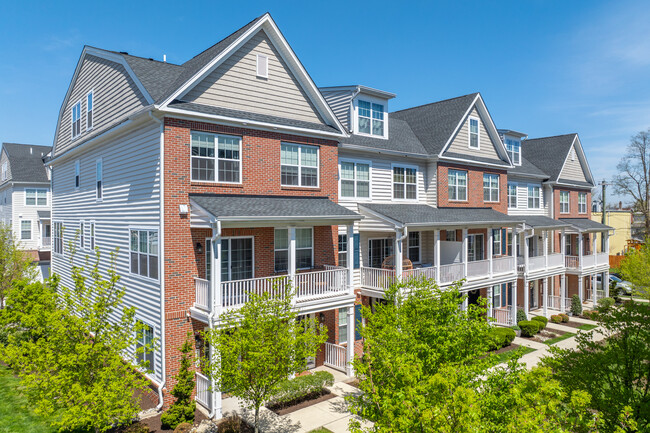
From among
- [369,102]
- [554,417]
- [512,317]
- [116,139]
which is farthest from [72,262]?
[512,317]

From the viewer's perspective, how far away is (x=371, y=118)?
2270 centimetres

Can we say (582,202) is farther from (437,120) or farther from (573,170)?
(437,120)

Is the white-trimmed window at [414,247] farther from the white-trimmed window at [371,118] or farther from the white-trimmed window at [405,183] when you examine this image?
the white-trimmed window at [371,118]

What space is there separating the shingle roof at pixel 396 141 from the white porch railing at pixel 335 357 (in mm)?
9594

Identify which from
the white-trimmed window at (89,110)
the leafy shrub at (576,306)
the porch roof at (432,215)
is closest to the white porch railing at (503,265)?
the porch roof at (432,215)

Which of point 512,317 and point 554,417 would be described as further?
point 512,317

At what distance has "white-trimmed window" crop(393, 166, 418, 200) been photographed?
22.8m

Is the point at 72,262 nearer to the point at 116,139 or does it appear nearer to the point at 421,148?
the point at 116,139

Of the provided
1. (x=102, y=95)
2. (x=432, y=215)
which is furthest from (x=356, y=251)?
(x=102, y=95)

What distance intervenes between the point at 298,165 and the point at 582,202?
31679mm

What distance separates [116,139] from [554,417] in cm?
1810

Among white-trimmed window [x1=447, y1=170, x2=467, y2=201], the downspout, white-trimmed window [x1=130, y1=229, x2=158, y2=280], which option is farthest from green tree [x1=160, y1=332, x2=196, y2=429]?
white-trimmed window [x1=447, y1=170, x2=467, y2=201]

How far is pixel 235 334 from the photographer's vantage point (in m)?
11.1

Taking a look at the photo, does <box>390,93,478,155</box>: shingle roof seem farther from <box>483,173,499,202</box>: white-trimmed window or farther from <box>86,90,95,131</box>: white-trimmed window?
<box>86,90,95,131</box>: white-trimmed window
